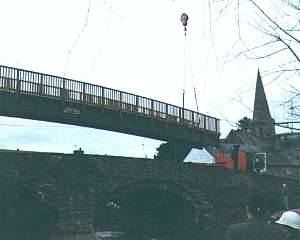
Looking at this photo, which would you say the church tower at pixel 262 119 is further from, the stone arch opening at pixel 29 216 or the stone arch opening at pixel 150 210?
the stone arch opening at pixel 150 210

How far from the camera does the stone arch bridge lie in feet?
70.3

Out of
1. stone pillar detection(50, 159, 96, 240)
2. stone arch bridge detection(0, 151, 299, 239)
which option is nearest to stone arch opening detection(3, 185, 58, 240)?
stone arch bridge detection(0, 151, 299, 239)

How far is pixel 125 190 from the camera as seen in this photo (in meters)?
24.8

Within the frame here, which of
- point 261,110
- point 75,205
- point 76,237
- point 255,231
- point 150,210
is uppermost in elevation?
point 261,110

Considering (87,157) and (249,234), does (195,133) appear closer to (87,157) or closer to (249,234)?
(87,157)

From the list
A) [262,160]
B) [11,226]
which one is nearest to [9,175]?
[11,226]

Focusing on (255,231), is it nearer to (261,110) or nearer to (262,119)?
(262,119)

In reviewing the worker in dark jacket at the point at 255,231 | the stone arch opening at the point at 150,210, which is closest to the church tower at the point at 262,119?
the worker in dark jacket at the point at 255,231

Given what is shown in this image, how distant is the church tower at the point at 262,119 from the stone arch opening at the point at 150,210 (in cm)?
1894

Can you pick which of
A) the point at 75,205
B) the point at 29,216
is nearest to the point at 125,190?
the point at 75,205

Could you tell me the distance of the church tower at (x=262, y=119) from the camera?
5205mm

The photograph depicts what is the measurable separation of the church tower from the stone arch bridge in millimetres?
14605

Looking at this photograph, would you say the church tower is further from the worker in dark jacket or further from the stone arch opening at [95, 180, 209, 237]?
the stone arch opening at [95, 180, 209, 237]

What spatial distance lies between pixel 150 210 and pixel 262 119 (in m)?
28.8
